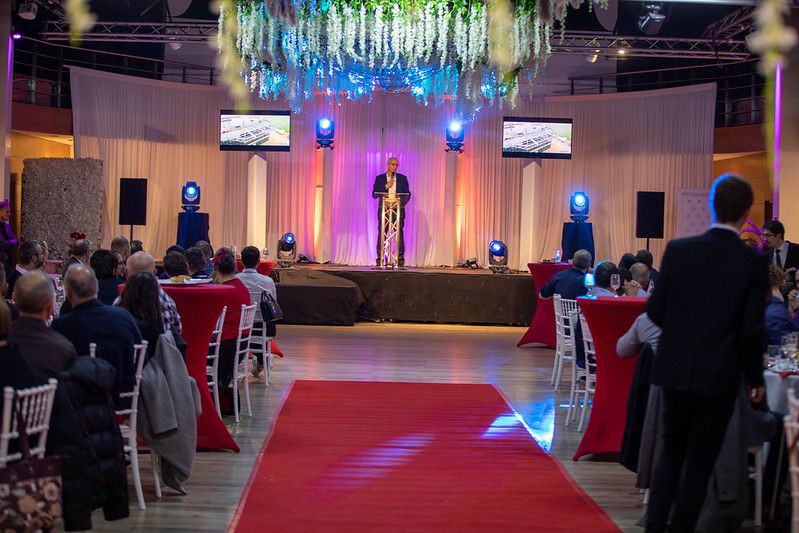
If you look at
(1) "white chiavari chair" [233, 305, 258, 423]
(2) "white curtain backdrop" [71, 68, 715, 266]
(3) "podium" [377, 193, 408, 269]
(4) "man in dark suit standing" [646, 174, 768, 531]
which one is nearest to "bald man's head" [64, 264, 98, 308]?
(4) "man in dark suit standing" [646, 174, 768, 531]

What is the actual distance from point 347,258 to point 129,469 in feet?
43.2

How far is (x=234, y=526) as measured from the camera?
4.18m

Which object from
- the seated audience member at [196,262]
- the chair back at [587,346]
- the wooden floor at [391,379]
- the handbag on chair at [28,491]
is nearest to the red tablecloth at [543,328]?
the wooden floor at [391,379]

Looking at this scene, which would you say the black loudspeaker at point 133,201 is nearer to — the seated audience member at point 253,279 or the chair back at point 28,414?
the seated audience member at point 253,279

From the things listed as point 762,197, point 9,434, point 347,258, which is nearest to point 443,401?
point 9,434

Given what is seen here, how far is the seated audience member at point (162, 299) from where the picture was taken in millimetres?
4773

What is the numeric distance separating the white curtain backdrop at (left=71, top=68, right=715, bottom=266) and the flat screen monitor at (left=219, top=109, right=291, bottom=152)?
145 centimetres

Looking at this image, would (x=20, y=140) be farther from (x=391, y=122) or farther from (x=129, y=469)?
(x=129, y=469)

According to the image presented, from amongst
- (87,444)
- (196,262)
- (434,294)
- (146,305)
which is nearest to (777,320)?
(146,305)

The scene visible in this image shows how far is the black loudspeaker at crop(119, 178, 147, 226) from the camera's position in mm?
16047

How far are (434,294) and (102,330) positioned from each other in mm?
9807

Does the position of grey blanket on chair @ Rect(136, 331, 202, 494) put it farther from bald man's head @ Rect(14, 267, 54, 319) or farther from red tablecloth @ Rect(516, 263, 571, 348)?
red tablecloth @ Rect(516, 263, 571, 348)

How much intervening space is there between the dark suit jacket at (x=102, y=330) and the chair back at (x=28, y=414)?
83 cm

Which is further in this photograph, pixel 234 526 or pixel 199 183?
pixel 199 183
